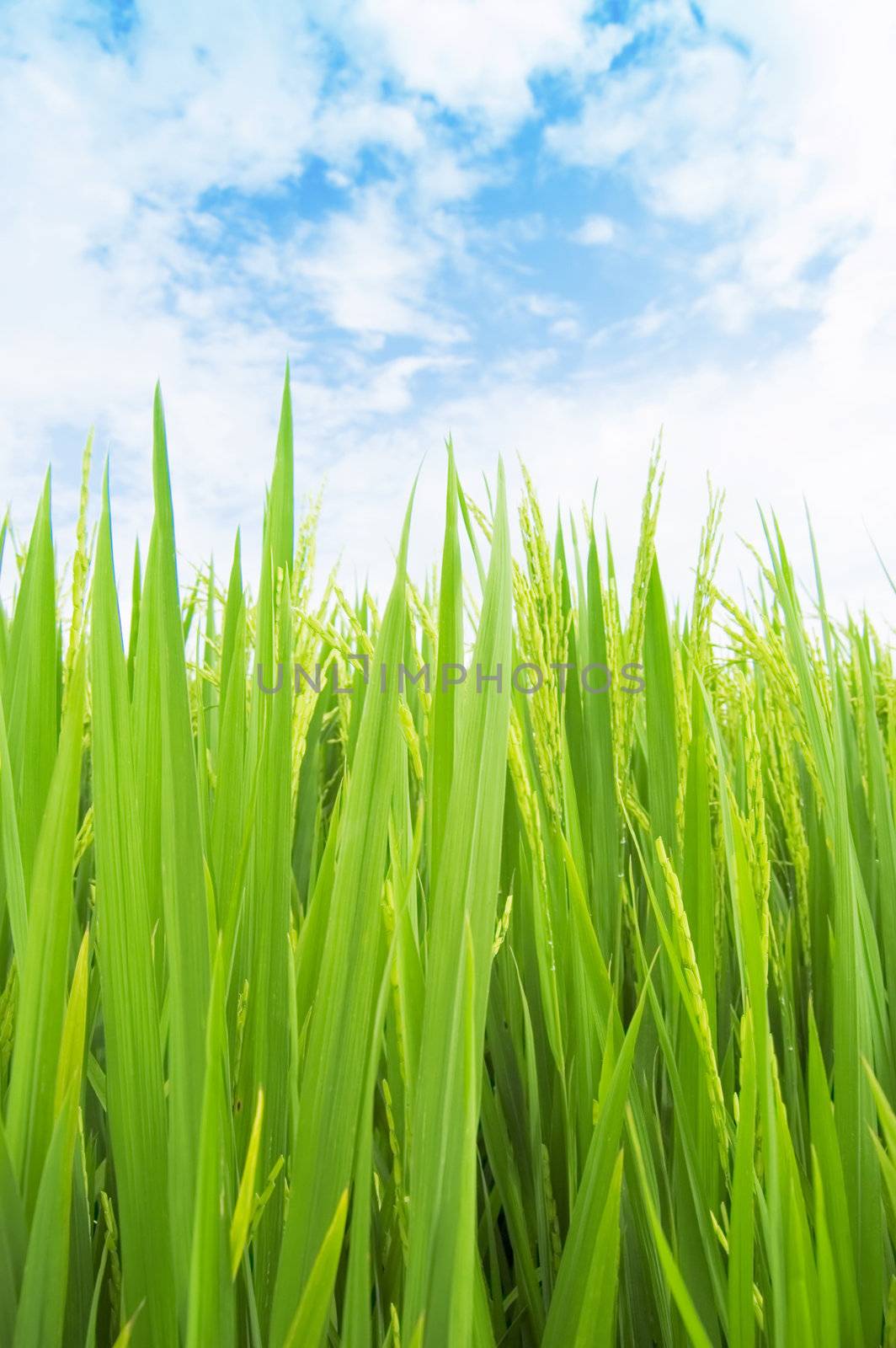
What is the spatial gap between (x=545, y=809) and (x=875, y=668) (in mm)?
1408

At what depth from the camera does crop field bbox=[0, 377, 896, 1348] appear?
49 cm

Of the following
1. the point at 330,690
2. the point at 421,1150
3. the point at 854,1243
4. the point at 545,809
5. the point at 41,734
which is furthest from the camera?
the point at 330,690

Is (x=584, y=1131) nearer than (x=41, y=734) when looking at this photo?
Yes

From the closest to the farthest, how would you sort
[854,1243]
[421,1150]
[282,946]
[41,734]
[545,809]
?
[421,1150], [282,946], [854,1243], [41,734], [545,809]

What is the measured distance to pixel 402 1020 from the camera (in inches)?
21.8

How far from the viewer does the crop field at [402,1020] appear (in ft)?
1.62

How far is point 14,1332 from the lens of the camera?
1.66 ft

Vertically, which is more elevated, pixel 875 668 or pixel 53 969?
pixel 875 668

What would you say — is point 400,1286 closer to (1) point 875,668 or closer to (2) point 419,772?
(2) point 419,772

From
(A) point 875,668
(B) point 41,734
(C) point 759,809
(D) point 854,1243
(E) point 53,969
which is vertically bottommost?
(D) point 854,1243

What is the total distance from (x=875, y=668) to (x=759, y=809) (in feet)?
4.91

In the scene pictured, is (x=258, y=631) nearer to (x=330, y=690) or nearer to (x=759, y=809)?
(x=759, y=809)

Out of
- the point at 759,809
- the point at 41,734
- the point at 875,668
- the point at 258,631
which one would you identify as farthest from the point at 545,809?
the point at 875,668

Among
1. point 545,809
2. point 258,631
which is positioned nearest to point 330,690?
point 545,809
